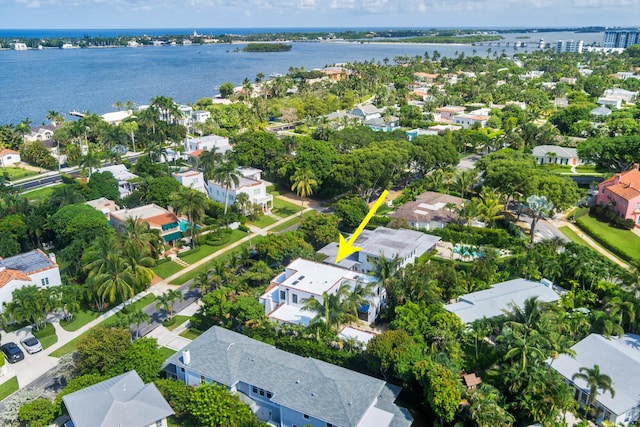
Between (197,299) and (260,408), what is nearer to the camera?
(260,408)

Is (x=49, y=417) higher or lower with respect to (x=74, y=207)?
lower

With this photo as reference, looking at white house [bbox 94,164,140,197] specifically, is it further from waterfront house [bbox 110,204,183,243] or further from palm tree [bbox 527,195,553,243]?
palm tree [bbox 527,195,553,243]

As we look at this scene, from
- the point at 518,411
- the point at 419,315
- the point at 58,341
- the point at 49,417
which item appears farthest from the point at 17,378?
the point at 518,411

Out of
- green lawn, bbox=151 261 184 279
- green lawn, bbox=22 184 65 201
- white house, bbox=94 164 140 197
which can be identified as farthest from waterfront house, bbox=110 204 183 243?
green lawn, bbox=22 184 65 201

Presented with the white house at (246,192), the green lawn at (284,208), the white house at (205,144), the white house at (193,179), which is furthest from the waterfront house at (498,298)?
the white house at (205,144)

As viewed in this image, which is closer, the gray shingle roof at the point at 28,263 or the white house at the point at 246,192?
the gray shingle roof at the point at 28,263

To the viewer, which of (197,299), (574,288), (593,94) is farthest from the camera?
(593,94)

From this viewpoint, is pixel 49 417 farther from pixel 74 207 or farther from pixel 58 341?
pixel 74 207

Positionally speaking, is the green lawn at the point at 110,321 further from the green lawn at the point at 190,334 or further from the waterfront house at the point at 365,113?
the waterfront house at the point at 365,113
